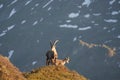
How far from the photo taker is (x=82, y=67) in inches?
5463

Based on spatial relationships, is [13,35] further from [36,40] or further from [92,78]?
[92,78]

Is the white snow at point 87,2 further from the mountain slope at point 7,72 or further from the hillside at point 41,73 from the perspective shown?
the mountain slope at point 7,72

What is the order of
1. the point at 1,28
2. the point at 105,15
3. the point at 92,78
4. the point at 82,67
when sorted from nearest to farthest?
the point at 92,78 → the point at 82,67 → the point at 105,15 → the point at 1,28

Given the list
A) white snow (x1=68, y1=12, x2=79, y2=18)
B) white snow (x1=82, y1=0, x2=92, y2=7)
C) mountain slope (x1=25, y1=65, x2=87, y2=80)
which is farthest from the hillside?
white snow (x1=82, y1=0, x2=92, y2=7)

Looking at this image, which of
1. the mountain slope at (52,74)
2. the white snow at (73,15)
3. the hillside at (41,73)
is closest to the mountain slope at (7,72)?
the hillside at (41,73)

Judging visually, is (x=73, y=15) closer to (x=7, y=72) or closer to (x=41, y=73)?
(x=41, y=73)

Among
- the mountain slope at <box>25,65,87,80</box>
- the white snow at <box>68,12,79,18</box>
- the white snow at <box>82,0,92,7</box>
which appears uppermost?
the mountain slope at <box>25,65,87,80</box>

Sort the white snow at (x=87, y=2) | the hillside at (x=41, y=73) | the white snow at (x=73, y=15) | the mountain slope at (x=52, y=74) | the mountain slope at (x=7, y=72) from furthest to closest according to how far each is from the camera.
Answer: the white snow at (x=87, y=2) → the white snow at (x=73, y=15) → the mountain slope at (x=52, y=74) → the hillside at (x=41, y=73) → the mountain slope at (x=7, y=72)

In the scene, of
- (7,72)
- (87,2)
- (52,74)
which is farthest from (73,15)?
(7,72)

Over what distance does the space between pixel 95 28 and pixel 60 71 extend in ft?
468

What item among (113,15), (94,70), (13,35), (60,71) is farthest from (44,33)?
(60,71)

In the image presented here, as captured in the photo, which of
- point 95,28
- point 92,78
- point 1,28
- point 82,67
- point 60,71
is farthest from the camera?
point 1,28

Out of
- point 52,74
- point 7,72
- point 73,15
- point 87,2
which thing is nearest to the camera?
point 7,72

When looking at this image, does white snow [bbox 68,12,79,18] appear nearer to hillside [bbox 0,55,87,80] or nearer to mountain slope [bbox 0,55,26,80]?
hillside [bbox 0,55,87,80]
